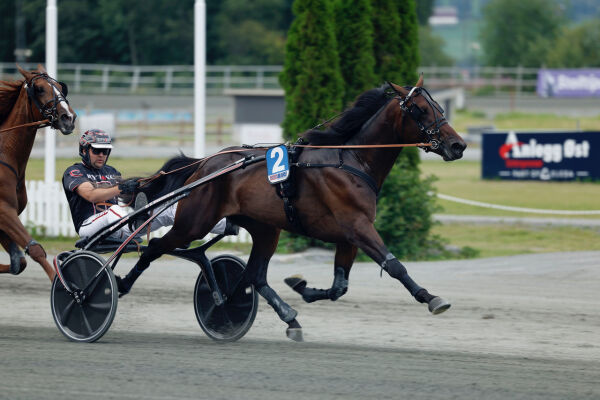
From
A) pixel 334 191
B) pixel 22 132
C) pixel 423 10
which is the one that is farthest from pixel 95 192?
pixel 423 10

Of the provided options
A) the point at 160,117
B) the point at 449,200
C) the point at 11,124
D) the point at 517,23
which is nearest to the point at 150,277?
the point at 11,124

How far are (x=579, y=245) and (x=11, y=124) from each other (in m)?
8.58

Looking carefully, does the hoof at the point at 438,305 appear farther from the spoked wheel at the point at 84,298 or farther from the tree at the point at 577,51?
the tree at the point at 577,51

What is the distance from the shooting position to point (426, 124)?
638cm

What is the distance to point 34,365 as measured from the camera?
5.62 m

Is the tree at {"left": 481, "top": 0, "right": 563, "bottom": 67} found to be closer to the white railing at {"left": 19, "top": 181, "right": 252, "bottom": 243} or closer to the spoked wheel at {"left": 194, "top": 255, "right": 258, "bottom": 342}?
the white railing at {"left": 19, "top": 181, "right": 252, "bottom": 243}

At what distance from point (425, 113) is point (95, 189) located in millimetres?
2462

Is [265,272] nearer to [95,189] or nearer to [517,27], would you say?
[95,189]

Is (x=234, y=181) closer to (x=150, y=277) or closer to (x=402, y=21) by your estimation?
(x=150, y=277)

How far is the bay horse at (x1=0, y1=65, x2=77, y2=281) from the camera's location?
285 inches

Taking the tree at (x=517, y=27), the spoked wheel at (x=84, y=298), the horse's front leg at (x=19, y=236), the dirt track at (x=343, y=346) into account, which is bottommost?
the dirt track at (x=343, y=346)

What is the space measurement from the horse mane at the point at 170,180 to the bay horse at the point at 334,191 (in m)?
0.27

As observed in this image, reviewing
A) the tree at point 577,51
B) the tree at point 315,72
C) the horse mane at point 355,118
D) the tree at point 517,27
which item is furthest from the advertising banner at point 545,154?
the tree at point 517,27

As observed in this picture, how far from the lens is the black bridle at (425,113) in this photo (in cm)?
632
